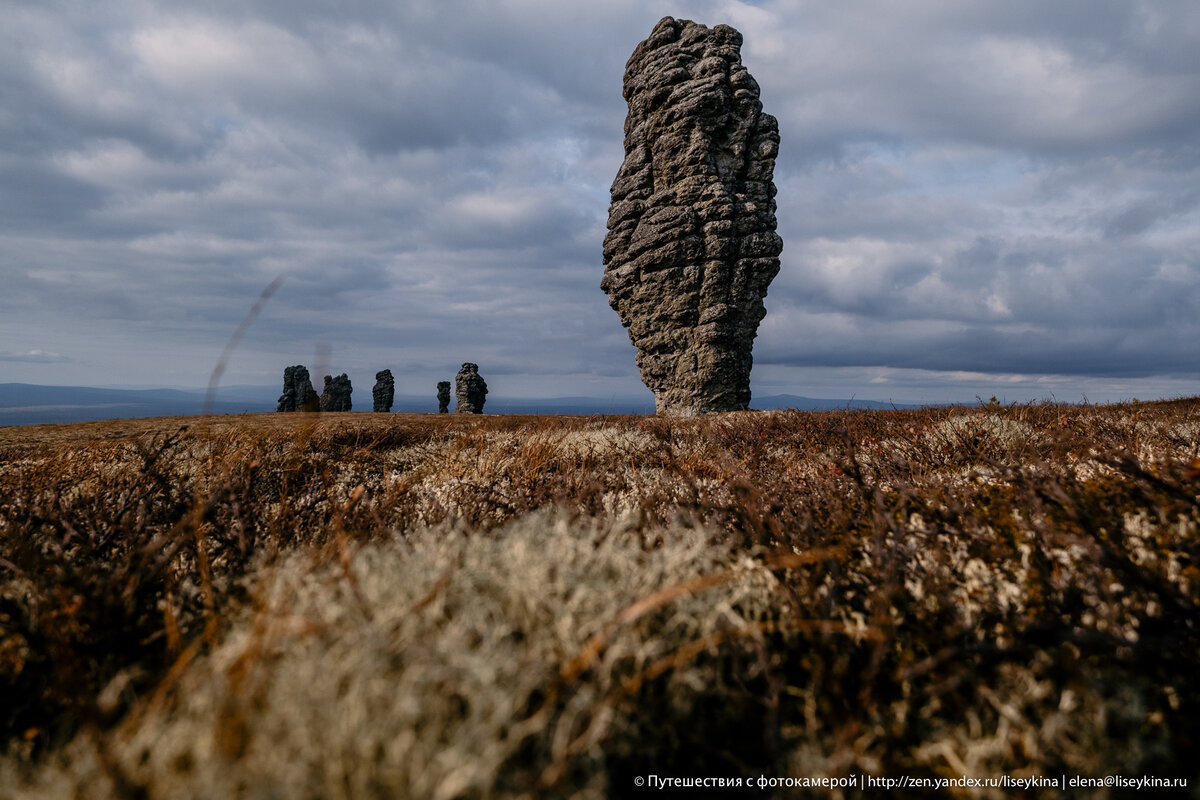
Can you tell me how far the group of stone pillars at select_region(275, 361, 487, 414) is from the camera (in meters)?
58.9

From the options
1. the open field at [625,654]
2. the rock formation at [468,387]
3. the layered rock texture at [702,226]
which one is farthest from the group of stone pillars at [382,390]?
the open field at [625,654]

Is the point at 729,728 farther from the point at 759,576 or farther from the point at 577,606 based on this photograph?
the point at 759,576

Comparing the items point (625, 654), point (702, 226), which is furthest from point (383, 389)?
point (625, 654)

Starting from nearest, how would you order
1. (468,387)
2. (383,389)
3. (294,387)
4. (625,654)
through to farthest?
(625,654) < (468,387) < (294,387) < (383,389)

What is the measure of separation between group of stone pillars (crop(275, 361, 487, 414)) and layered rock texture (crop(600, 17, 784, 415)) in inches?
1127

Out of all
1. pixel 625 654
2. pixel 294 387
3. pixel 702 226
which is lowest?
pixel 625 654

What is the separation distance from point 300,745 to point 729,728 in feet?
4.57

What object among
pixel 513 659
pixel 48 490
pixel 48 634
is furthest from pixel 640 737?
pixel 48 490

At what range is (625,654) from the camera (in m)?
1.81

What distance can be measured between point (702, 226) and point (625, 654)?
26.9 meters

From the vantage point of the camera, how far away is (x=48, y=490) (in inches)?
228

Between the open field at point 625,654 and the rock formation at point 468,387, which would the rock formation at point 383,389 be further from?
the open field at point 625,654

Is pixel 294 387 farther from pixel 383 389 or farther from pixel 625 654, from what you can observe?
pixel 625 654

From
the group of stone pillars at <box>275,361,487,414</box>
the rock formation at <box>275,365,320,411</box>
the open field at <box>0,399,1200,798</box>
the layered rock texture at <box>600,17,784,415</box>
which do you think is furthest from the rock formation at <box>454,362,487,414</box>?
the open field at <box>0,399,1200,798</box>
